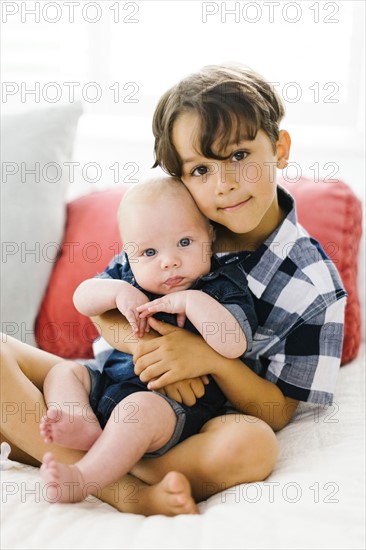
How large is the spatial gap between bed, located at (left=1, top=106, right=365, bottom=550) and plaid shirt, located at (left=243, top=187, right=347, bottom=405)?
0.25 feet

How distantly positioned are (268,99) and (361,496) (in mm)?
628

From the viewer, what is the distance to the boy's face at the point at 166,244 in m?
1.13

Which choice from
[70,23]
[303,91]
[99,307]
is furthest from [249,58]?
[99,307]

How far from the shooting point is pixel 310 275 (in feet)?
4.05

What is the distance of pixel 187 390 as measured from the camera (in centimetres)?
112

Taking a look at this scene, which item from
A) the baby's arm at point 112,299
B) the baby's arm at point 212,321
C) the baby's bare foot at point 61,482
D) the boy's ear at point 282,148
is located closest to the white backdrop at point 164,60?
the boy's ear at point 282,148

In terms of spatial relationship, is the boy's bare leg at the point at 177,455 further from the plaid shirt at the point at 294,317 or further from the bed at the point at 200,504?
the plaid shirt at the point at 294,317

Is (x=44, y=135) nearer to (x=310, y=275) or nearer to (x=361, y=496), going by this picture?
(x=310, y=275)

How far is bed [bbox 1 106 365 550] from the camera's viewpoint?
0.86 meters

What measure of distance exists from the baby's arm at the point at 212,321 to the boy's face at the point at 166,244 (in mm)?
41

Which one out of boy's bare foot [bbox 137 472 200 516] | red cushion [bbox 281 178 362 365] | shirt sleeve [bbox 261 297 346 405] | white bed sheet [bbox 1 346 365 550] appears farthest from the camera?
red cushion [bbox 281 178 362 365]

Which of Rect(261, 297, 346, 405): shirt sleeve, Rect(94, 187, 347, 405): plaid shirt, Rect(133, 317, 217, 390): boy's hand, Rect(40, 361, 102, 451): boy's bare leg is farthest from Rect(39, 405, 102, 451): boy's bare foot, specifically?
Rect(261, 297, 346, 405): shirt sleeve

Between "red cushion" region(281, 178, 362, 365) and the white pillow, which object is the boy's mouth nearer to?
"red cushion" region(281, 178, 362, 365)

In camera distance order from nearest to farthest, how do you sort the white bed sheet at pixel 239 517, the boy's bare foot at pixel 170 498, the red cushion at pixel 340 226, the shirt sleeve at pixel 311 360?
the white bed sheet at pixel 239 517
the boy's bare foot at pixel 170 498
the shirt sleeve at pixel 311 360
the red cushion at pixel 340 226
